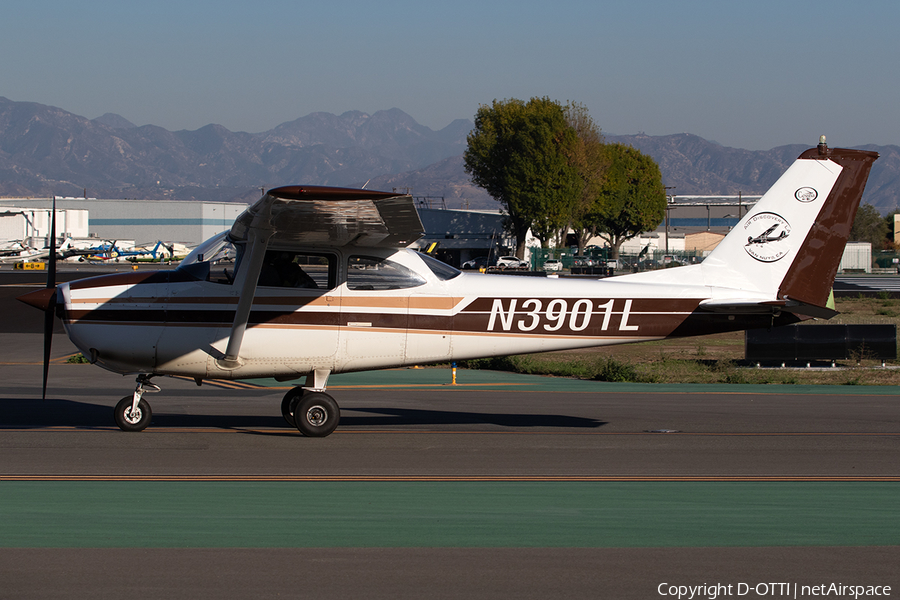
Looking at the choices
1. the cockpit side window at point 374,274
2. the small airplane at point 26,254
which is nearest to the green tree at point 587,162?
the small airplane at point 26,254

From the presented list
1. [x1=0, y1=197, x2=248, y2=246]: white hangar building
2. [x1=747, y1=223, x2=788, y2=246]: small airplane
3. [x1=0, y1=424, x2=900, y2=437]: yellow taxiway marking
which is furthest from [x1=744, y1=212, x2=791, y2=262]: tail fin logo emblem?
[x1=0, y1=197, x2=248, y2=246]: white hangar building

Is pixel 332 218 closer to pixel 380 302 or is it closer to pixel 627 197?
pixel 380 302

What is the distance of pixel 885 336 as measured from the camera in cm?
1675

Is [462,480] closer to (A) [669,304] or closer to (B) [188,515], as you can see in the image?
(B) [188,515]

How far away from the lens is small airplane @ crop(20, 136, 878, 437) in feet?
27.2

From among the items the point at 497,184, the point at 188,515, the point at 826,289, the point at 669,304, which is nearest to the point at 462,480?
the point at 188,515

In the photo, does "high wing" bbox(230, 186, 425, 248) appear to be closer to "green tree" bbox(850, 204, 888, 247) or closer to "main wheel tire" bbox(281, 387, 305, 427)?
"main wheel tire" bbox(281, 387, 305, 427)

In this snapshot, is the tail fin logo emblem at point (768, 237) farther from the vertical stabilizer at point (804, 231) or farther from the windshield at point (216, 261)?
the windshield at point (216, 261)

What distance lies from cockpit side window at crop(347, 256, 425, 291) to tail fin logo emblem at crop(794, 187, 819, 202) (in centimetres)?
457

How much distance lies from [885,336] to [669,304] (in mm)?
10272

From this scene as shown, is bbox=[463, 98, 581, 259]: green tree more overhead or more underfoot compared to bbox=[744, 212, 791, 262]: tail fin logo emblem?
more overhead

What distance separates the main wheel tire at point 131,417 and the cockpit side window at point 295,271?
193cm

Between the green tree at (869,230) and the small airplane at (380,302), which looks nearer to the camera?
the small airplane at (380,302)

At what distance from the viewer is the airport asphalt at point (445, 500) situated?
464 cm
